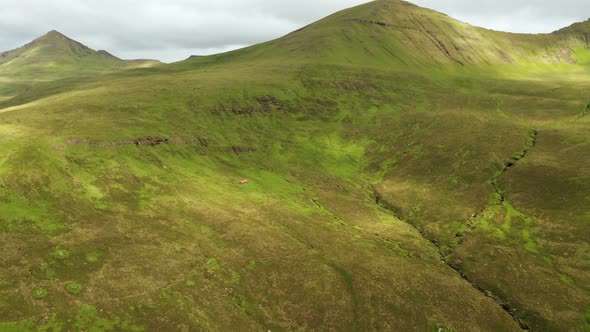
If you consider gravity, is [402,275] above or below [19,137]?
below

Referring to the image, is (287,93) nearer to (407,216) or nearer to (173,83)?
(173,83)

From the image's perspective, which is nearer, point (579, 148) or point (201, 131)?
point (579, 148)

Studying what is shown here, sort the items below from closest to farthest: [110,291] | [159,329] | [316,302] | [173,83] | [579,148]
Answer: [159,329]
[110,291]
[316,302]
[579,148]
[173,83]

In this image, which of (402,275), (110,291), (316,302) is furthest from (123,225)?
(402,275)

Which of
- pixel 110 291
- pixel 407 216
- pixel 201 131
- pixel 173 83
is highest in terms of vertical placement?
pixel 173 83

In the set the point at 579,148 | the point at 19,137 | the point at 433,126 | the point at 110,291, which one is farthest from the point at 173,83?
the point at 579,148

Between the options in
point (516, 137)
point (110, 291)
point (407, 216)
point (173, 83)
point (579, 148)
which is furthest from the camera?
point (173, 83)
